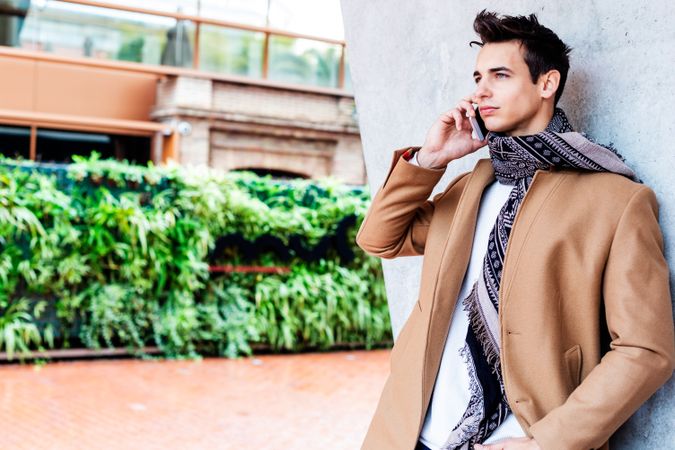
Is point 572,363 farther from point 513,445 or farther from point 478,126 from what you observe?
point 478,126

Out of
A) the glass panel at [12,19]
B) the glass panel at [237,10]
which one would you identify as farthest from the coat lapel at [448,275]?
the glass panel at [237,10]

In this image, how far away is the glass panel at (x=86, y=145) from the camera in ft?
48.0

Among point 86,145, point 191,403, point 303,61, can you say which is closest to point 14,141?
point 86,145

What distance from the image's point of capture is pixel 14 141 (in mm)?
14445

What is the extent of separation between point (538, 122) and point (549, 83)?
0.10m

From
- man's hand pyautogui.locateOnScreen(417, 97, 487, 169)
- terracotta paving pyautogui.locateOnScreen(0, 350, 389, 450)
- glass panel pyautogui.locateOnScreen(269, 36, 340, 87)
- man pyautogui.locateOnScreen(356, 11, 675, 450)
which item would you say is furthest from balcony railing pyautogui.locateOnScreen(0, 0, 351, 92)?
man pyautogui.locateOnScreen(356, 11, 675, 450)

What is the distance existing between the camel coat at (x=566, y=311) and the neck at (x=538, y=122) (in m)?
0.15

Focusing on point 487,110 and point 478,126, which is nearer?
point 487,110

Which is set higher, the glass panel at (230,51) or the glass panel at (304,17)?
the glass panel at (304,17)

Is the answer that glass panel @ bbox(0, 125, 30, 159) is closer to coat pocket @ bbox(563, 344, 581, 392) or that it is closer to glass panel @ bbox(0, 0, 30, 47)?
glass panel @ bbox(0, 0, 30, 47)

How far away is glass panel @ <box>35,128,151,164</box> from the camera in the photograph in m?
14.6

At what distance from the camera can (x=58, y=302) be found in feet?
29.1

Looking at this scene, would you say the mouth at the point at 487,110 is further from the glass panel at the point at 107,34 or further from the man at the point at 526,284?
the glass panel at the point at 107,34

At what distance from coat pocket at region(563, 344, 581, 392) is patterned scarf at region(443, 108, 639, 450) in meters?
0.16
